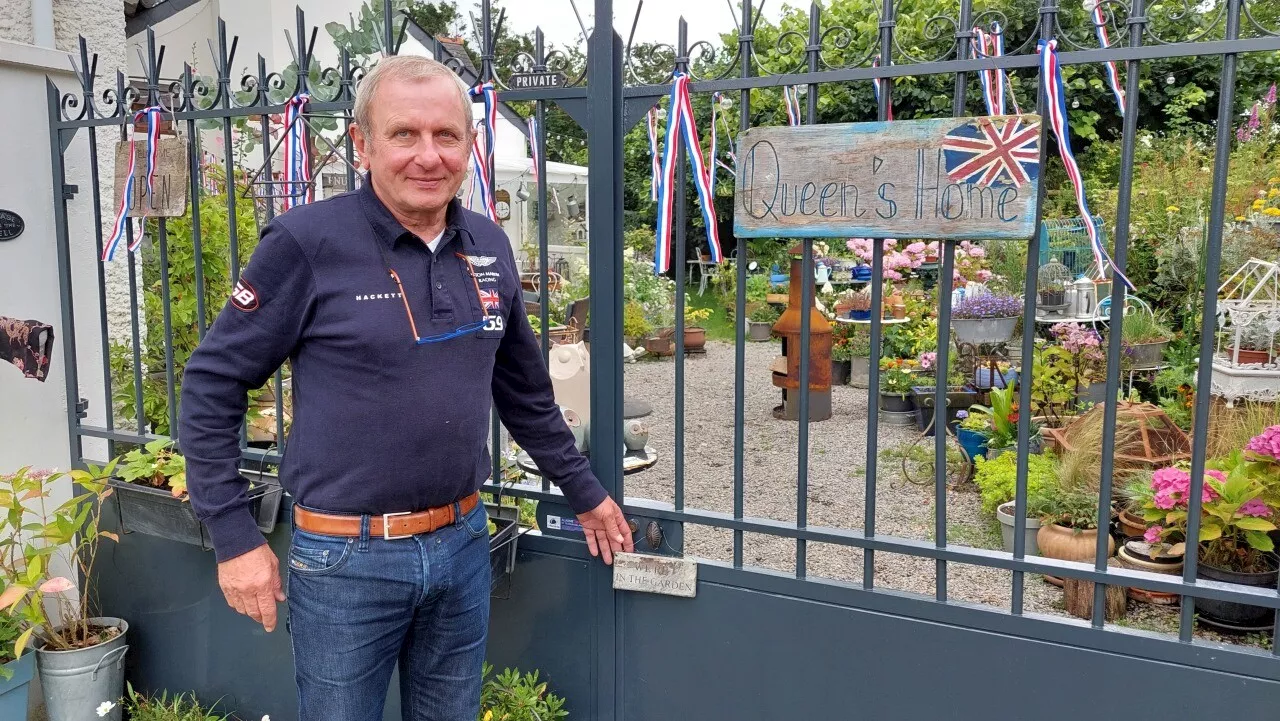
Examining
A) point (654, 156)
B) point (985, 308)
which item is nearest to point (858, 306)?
point (985, 308)

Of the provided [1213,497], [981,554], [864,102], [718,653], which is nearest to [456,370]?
[718,653]

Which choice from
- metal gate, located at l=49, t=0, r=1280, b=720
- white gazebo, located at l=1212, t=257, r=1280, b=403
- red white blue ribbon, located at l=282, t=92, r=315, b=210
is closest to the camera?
metal gate, located at l=49, t=0, r=1280, b=720

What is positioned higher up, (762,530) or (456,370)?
(456,370)

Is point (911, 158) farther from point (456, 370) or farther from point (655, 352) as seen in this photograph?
point (655, 352)

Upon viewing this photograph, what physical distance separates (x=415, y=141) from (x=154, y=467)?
1716mm

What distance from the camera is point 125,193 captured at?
3053 mm

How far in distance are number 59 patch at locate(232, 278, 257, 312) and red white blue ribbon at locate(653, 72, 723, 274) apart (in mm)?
927

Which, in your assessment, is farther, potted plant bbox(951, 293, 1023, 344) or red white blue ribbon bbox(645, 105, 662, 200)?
potted plant bbox(951, 293, 1023, 344)

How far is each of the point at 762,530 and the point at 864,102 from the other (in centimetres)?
642

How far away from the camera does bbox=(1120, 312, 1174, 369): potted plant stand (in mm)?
6195

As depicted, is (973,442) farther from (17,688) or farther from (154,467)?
(17,688)

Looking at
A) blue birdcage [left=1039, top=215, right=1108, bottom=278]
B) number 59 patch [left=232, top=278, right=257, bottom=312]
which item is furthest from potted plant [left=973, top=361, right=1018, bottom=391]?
number 59 patch [left=232, top=278, right=257, bottom=312]

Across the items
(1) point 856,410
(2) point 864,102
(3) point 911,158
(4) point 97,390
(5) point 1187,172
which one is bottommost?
(1) point 856,410

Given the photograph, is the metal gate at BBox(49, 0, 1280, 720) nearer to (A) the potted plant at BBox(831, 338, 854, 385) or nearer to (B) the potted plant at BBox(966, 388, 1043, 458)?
(B) the potted plant at BBox(966, 388, 1043, 458)
